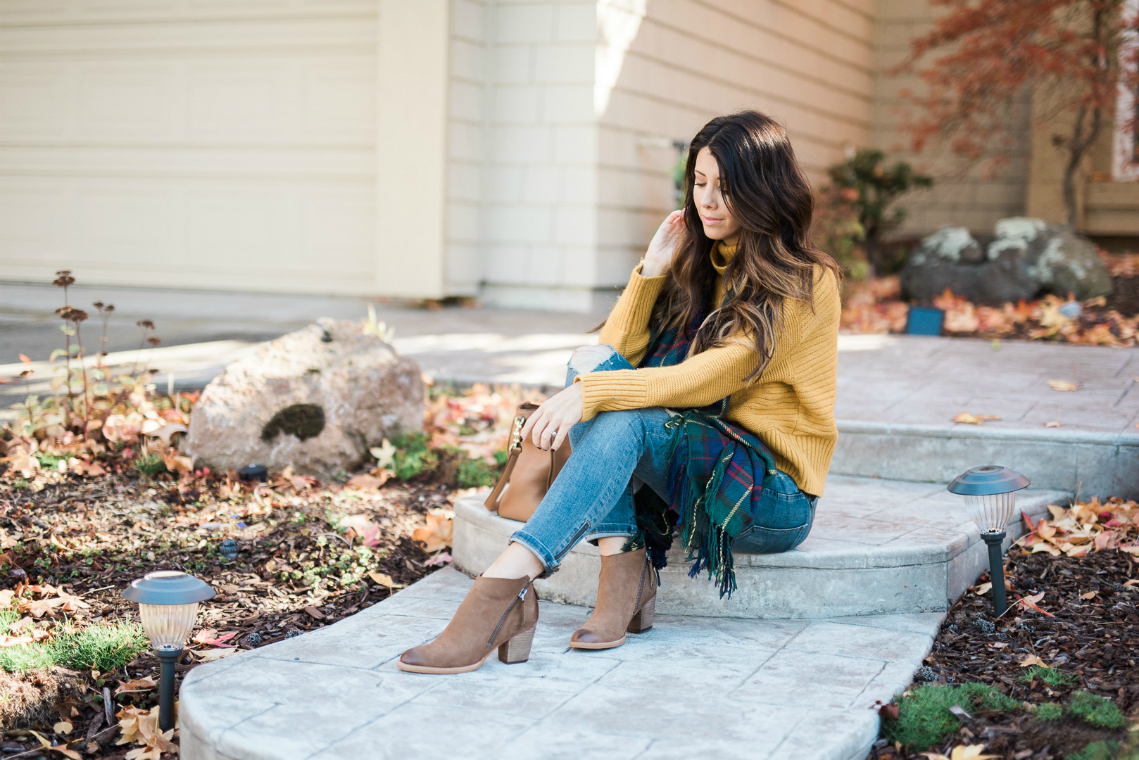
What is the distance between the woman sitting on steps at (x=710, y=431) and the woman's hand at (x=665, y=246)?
129 mm

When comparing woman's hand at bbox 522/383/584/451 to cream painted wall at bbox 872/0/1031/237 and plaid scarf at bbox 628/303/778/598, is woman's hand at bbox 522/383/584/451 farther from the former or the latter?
cream painted wall at bbox 872/0/1031/237

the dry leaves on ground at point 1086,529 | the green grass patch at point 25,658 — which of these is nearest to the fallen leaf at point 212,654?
the green grass patch at point 25,658

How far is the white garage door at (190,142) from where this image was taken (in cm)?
788

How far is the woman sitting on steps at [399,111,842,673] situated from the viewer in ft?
7.37

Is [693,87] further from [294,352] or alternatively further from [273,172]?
[294,352]

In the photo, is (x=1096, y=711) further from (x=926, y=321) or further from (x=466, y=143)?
(x=466, y=143)

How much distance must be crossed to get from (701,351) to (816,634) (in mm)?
719

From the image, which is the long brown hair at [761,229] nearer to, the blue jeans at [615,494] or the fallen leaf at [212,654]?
the blue jeans at [615,494]

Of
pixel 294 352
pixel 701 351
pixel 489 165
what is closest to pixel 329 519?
pixel 294 352

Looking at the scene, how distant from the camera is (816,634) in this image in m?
2.50

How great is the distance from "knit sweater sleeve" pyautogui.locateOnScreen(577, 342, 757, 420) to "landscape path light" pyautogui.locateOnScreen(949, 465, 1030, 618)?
1.97 ft

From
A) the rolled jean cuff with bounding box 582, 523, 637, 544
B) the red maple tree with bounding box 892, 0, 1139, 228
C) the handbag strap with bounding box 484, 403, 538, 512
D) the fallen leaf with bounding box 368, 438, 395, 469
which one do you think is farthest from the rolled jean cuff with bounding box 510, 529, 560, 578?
the red maple tree with bounding box 892, 0, 1139, 228

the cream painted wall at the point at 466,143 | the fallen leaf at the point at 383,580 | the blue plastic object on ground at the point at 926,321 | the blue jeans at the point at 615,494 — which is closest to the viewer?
the blue jeans at the point at 615,494

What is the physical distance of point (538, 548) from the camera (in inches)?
87.0
